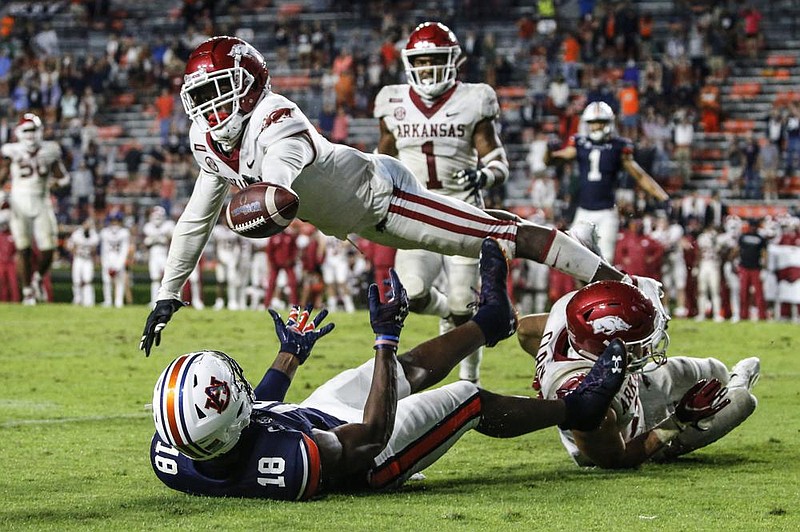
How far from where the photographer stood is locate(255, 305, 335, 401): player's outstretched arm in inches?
199

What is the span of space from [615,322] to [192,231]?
6.94ft

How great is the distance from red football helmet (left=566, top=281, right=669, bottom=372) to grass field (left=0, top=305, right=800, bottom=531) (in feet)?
1.70

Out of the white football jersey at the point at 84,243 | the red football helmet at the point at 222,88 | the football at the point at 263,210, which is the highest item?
the red football helmet at the point at 222,88

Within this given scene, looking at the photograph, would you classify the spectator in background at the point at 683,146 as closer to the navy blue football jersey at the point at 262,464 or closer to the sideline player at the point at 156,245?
the sideline player at the point at 156,245

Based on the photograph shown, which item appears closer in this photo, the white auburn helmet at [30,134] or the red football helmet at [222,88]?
the red football helmet at [222,88]

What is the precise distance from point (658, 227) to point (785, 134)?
4.38m

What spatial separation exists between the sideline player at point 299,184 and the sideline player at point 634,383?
52cm

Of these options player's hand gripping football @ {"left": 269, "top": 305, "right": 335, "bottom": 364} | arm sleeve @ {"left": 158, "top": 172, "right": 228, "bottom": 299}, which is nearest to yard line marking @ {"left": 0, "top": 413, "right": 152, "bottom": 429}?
arm sleeve @ {"left": 158, "top": 172, "right": 228, "bottom": 299}

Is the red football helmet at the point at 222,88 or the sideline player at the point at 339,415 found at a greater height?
the red football helmet at the point at 222,88

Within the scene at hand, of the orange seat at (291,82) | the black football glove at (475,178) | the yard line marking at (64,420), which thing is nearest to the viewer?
the yard line marking at (64,420)

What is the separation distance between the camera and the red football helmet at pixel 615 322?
5.05 metres

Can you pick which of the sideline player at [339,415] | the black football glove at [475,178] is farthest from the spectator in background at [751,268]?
the sideline player at [339,415]

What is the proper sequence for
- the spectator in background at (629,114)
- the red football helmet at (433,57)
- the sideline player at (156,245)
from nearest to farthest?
1. the red football helmet at (433,57)
2. the sideline player at (156,245)
3. the spectator in background at (629,114)

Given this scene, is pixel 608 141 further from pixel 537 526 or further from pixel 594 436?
pixel 537 526
